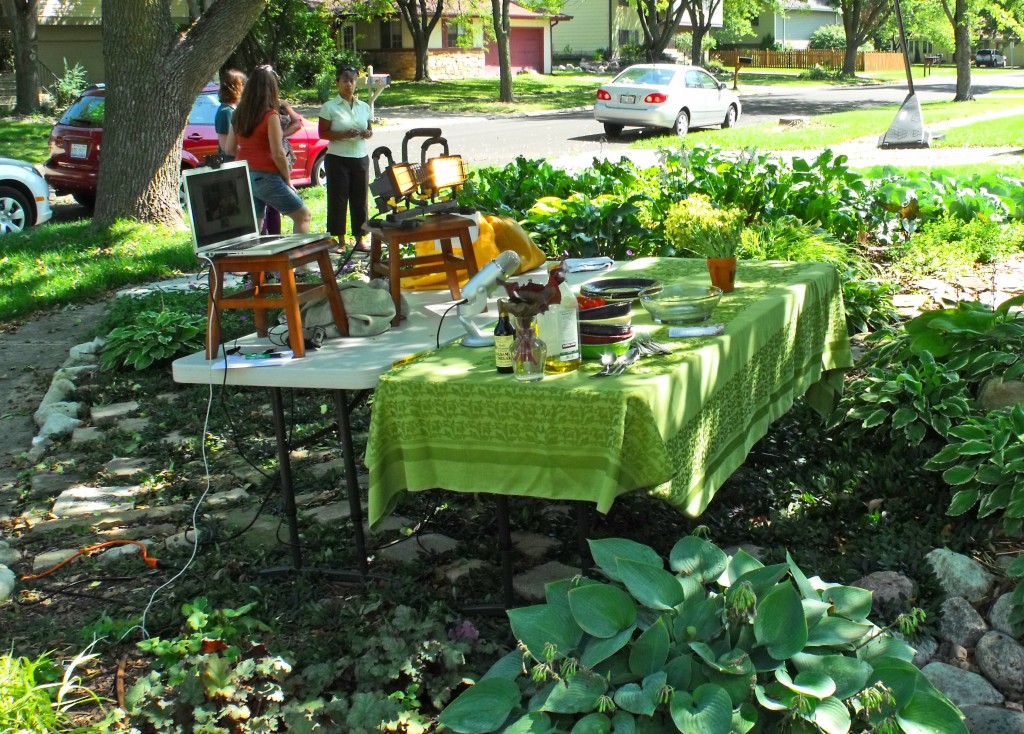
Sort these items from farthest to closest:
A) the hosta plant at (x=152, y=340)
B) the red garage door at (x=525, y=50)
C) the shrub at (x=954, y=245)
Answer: the red garage door at (x=525, y=50) < the shrub at (x=954, y=245) < the hosta plant at (x=152, y=340)

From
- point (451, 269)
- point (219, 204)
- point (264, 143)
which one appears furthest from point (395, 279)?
point (264, 143)

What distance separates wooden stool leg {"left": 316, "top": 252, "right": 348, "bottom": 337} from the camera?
4133 millimetres

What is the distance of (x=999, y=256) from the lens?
27.2 ft

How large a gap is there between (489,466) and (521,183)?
19.0ft

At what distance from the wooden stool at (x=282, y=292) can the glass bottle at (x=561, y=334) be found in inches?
39.2

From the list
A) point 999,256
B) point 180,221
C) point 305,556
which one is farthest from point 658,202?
point 180,221

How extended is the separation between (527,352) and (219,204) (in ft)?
4.80

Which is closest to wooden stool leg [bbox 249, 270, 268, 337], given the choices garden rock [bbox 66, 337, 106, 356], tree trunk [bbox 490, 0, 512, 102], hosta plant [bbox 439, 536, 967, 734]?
hosta plant [bbox 439, 536, 967, 734]

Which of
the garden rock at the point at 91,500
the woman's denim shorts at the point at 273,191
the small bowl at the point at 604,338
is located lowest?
the garden rock at the point at 91,500

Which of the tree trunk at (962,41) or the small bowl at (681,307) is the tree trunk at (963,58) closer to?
the tree trunk at (962,41)

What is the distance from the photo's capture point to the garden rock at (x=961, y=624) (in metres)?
3.52

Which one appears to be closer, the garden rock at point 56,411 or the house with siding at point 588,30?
the garden rock at point 56,411

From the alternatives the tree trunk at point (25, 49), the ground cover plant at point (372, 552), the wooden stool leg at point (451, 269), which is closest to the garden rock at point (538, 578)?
the ground cover plant at point (372, 552)

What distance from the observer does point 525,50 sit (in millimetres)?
51656
